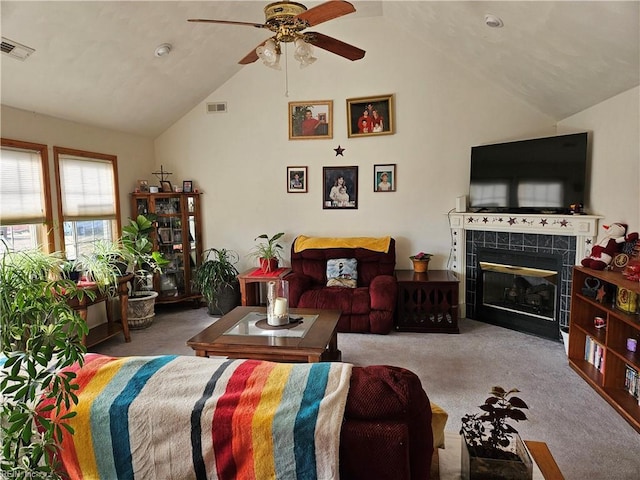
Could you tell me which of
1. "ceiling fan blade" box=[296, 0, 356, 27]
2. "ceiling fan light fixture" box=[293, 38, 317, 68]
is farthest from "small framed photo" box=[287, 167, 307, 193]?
"ceiling fan blade" box=[296, 0, 356, 27]

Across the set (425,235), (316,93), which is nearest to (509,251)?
(425,235)

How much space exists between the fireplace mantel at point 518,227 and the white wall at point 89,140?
3.98 m

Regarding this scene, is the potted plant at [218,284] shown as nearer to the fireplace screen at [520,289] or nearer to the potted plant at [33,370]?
the fireplace screen at [520,289]

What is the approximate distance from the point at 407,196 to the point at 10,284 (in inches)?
171

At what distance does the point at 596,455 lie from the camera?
2.20 m

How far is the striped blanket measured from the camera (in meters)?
1.07

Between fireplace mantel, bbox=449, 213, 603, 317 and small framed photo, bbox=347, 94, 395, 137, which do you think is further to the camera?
small framed photo, bbox=347, 94, 395, 137

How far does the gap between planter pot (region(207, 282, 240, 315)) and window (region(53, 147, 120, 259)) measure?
140 cm

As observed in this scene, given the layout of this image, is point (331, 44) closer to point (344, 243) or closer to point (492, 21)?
point (492, 21)

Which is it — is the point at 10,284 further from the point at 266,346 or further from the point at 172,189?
the point at 172,189

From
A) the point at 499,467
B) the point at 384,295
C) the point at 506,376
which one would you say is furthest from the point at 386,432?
the point at 384,295

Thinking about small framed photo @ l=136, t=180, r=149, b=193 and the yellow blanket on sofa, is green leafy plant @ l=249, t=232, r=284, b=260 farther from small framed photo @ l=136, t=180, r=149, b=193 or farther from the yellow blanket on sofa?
small framed photo @ l=136, t=180, r=149, b=193


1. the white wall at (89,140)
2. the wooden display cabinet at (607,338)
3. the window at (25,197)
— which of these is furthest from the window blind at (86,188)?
the wooden display cabinet at (607,338)

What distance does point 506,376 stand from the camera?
3166 millimetres
